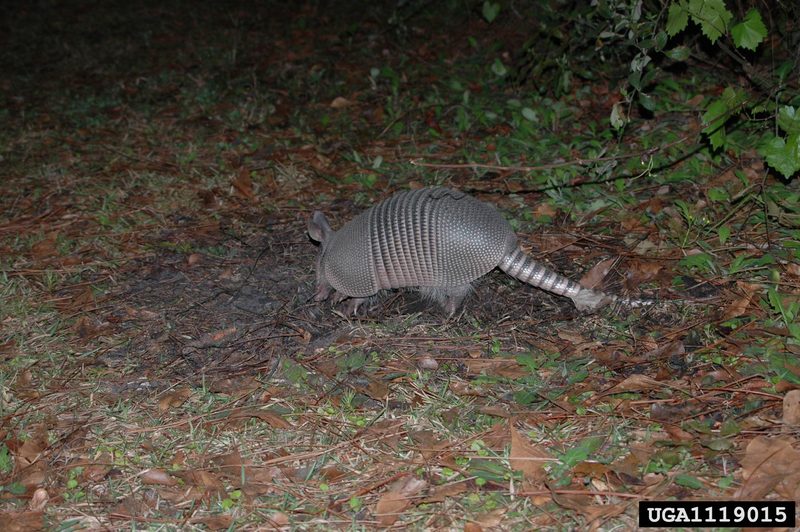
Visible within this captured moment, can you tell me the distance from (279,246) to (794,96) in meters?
4.28

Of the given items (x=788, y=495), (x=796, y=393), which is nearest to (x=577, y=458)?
(x=788, y=495)

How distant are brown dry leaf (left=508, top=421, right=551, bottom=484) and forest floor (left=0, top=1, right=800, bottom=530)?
0.02 m

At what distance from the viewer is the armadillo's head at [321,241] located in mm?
5266

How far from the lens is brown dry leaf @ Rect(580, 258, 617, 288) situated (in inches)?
193

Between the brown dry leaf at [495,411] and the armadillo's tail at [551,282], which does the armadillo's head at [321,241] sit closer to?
the armadillo's tail at [551,282]

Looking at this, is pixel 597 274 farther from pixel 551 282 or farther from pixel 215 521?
pixel 215 521

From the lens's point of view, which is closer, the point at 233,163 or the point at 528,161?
the point at 528,161

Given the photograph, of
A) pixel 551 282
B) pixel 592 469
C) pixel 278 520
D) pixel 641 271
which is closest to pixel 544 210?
pixel 641 271

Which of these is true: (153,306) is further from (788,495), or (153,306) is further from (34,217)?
(788,495)

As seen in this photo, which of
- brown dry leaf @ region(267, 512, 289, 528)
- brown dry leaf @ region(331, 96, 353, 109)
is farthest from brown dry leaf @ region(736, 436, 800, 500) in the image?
brown dry leaf @ region(331, 96, 353, 109)

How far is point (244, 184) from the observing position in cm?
672

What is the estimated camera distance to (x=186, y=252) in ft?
19.0

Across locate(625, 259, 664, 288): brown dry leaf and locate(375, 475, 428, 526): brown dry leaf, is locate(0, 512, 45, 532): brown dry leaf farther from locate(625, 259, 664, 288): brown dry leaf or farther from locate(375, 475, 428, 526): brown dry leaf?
locate(625, 259, 664, 288): brown dry leaf

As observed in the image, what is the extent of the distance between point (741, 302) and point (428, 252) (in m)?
2.08
